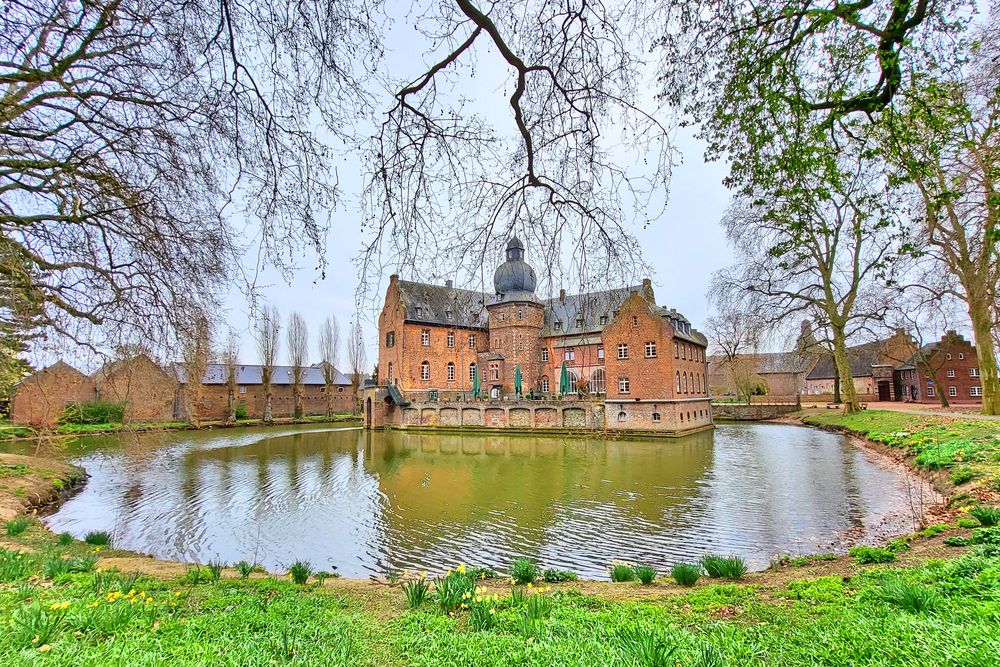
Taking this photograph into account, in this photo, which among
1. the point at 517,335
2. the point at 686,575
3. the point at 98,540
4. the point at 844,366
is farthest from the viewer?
the point at 517,335

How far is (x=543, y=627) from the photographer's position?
3.61 metres

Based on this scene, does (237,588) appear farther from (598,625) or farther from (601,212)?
(601,212)

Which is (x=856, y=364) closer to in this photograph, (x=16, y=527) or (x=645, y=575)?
(x=645, y=575)

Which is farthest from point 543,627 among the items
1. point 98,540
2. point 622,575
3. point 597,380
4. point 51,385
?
point 597,380

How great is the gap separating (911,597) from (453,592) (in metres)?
3.50

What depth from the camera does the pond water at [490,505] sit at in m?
8.67

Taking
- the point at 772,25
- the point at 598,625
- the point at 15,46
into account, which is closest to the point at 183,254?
the point at 15,46

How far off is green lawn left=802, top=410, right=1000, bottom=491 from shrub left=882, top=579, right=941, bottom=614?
6.89 m

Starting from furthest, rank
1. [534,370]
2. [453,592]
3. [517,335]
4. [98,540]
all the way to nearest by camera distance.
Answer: [534,370]
[517,335]
[98,540]
[453,592]

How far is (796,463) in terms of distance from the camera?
16.7m

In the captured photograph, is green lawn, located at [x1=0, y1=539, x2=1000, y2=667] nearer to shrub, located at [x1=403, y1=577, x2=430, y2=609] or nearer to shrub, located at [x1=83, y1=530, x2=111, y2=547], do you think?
shrub, located at [x1=403, y1=577, x2=430, y2=609]

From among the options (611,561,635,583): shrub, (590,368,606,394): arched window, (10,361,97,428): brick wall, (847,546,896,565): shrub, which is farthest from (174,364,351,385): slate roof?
(847,546,896,565): shrub

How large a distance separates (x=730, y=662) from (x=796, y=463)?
1659 centimetres

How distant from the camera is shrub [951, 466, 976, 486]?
31.5 ft
